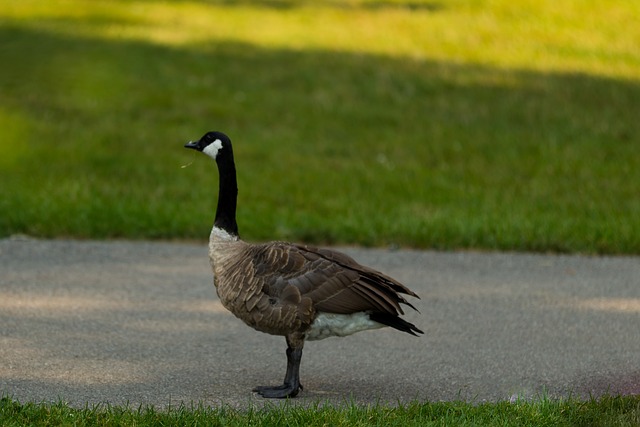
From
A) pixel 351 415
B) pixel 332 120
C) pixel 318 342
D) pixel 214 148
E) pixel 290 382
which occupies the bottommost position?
pixel 351 415

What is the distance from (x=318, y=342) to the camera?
20.7 feet

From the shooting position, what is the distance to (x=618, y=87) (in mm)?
12891

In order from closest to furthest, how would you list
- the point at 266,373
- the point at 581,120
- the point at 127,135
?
the point at 266,373 → the point at 127,135 → the point at 581,120

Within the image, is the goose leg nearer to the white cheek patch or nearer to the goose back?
the goose back

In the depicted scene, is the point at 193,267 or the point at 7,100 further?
the point at 7,100

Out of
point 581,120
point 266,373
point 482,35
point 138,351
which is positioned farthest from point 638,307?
point 482,35

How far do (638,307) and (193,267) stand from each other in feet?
9.69

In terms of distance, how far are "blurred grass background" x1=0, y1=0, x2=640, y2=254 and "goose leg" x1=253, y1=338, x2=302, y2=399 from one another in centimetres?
Result: 300

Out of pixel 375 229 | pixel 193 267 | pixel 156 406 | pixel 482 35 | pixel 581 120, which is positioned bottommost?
pixel 156 406

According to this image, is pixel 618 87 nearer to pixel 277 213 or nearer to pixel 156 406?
pixel 277 213

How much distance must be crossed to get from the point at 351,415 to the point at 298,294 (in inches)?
24.7

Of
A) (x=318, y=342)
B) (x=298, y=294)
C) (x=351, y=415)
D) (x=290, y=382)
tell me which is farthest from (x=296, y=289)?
(x=318, y=342)

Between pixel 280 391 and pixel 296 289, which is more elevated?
pixel 296 289

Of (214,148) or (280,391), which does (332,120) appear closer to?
(214,148)
